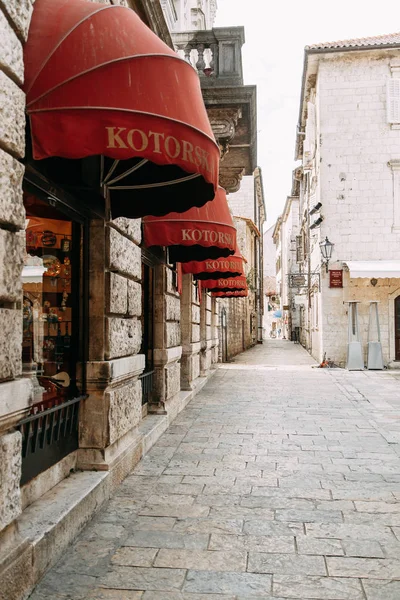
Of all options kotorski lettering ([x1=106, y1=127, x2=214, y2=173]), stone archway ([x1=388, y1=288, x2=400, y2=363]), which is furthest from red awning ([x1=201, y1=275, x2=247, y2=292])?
kotorski lettering ([x1=106, y1=127, x2=214, y2=173])

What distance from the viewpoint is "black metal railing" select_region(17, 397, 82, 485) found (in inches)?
143

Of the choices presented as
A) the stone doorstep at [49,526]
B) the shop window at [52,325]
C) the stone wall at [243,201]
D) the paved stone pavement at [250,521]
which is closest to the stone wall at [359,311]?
the paved stone pavement at [250,521]

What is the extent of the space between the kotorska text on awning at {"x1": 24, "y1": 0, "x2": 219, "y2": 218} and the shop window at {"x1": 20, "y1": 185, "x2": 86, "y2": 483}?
818 millimetres

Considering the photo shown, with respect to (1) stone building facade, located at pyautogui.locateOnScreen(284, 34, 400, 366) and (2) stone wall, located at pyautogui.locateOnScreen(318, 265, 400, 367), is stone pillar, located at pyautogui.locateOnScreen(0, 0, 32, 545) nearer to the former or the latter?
(1) stone building facade, located at pyautogui.locateOnScreen(284, 34, 400, 366)

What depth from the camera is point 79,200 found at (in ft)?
14.9

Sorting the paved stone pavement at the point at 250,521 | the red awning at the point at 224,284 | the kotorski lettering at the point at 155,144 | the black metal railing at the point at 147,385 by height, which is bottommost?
the paved stone pavement at the point at 250,521

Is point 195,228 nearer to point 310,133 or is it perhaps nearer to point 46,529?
point 46,529

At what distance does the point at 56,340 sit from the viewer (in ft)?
15.1

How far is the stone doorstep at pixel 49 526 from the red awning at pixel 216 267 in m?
4.76

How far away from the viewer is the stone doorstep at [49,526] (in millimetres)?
2840

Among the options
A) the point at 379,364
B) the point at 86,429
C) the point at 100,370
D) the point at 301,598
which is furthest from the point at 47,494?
the point at 379,364

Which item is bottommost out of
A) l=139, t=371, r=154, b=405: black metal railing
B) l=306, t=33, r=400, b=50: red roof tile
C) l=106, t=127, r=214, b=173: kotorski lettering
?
l=139, t=371, r=154, b=405: black metal railing

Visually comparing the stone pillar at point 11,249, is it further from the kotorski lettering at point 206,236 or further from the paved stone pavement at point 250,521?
the kotorski lettering at point 206,236

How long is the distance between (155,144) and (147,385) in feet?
15.5
